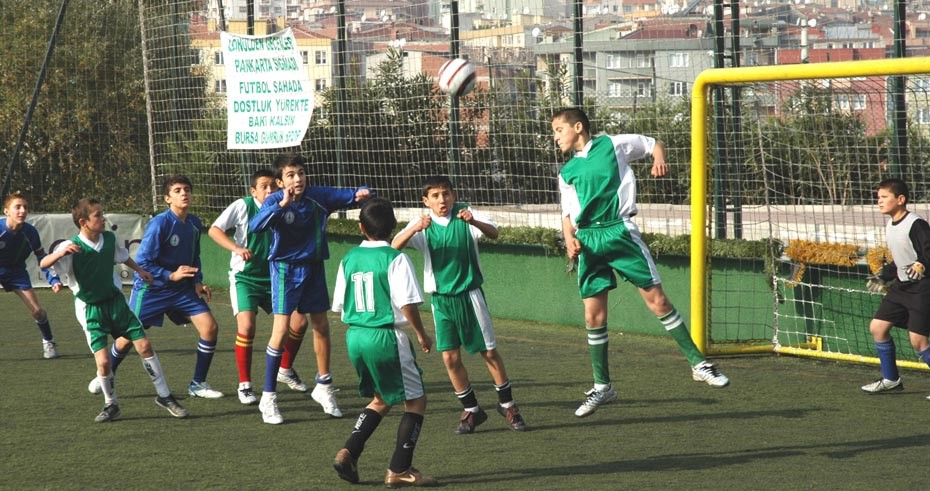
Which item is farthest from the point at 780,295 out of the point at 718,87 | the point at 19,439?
the point at 19,439

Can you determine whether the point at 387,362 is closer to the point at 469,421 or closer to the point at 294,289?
the point at 469,421

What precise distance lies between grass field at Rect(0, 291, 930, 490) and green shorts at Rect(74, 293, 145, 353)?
55 cm

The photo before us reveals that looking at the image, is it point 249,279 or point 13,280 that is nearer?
point 249,279

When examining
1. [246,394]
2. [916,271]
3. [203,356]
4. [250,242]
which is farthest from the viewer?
[203,356]

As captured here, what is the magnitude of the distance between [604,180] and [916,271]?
93.9 inches

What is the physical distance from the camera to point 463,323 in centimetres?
709

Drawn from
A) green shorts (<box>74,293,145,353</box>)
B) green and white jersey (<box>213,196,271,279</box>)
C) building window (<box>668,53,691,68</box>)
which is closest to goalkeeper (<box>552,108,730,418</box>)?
green and white jersey (<box>213,196,271,279</box>)

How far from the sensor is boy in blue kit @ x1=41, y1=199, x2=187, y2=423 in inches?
300

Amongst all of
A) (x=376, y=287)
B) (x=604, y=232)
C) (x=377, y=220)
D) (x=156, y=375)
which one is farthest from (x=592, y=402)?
(x=156, y=375)

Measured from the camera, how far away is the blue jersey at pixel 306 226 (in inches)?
305

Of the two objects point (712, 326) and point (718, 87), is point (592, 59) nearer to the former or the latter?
point (718, 87)

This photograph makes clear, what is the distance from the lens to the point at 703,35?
416 inches

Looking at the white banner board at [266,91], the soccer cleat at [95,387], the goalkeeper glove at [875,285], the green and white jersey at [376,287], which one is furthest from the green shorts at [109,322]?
the white banner board at [266,91]

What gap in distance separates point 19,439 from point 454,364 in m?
2.71
